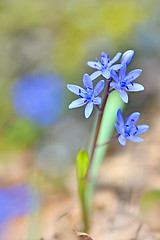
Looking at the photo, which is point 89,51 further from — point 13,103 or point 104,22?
point 13,103

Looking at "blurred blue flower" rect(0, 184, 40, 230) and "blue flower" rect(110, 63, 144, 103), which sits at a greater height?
"blurred blue flower" rect(0, 184, 40, 230)

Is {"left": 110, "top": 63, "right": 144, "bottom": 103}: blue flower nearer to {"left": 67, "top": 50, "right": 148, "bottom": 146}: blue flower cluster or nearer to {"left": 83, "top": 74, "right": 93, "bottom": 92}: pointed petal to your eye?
{"left": 67, "top": 50, "right": 148, "bottom": 146}: blue flower cluster

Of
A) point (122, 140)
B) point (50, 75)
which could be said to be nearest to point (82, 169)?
point (122, 140)

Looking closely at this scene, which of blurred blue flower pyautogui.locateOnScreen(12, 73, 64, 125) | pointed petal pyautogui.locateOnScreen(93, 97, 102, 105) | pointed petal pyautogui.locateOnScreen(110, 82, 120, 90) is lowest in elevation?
pointed petal pyautogui.locateOnScreen(93, 97, 102, 105)

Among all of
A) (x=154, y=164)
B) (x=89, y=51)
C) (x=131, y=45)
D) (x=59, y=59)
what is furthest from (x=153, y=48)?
(x=154, y=164)

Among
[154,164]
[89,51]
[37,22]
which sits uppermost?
[37,22]

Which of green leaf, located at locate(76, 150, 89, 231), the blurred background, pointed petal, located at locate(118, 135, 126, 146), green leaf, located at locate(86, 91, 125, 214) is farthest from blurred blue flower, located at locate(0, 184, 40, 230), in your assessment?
pointed petal, located at locate(118, 135, 126, 146)

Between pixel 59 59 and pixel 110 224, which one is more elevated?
pixel 59 59
